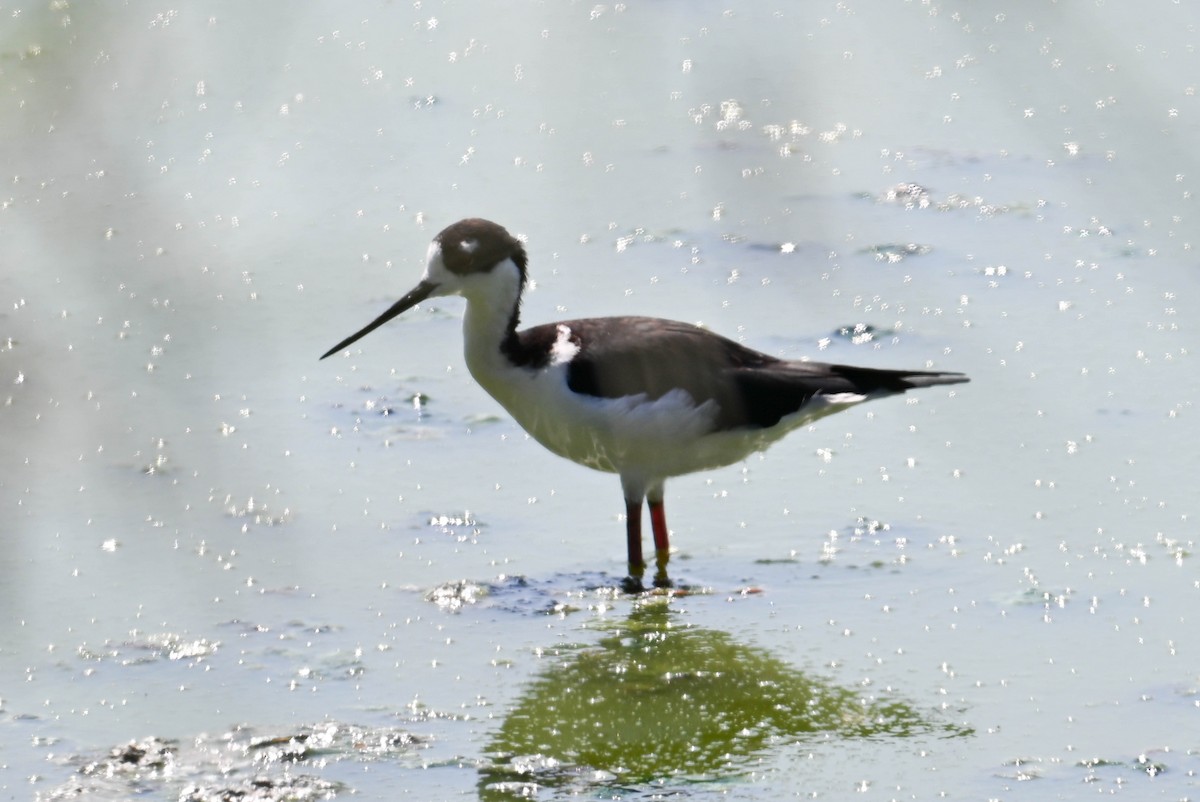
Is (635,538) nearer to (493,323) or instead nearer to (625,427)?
(625,427)

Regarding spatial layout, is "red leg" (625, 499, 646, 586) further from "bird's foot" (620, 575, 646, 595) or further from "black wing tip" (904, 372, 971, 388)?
"black wing tip" (904, 372, 971, 388)

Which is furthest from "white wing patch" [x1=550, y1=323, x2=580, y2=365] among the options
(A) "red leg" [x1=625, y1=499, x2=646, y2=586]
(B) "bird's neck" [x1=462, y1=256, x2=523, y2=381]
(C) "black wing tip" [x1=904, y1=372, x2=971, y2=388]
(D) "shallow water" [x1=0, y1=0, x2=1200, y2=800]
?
(C) "black wing tip" [x1=904, y1=372, x2=971, y2=388]

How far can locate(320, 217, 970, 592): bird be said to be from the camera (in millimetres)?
4879

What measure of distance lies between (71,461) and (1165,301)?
4.03m

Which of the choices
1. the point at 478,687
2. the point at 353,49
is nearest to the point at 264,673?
the point at 478,687

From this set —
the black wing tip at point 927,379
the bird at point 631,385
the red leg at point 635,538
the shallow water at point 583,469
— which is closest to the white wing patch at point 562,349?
Answer: the bird at point 631,385

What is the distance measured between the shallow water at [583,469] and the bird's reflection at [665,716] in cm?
1

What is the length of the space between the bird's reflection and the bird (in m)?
0.49

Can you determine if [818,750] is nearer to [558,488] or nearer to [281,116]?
[558,488]

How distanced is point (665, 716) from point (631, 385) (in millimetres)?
1162

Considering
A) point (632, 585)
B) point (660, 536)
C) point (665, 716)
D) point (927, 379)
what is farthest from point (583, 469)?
point (665, 716)

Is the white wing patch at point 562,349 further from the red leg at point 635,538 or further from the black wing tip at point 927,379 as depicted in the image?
the black wing tip at point 927,379

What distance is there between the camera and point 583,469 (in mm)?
5715

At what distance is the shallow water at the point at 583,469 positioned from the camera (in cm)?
222
